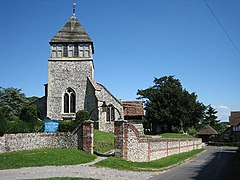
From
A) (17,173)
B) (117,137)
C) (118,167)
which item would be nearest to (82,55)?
(117,137)

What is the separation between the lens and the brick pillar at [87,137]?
2203 cm

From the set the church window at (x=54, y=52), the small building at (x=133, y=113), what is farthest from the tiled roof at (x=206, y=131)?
the church window at (x=54, y=52)

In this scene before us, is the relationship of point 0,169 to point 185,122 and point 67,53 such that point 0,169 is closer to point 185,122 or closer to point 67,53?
point 67,53

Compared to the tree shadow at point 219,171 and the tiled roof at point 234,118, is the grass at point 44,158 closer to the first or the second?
the tree shadow at point 219,171

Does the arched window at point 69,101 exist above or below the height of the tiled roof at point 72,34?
below

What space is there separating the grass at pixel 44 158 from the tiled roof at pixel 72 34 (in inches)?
994

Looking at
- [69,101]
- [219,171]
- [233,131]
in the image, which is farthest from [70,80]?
[233,131]

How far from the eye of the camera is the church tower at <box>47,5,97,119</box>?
4275 cm

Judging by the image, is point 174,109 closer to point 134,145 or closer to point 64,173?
point 134,145

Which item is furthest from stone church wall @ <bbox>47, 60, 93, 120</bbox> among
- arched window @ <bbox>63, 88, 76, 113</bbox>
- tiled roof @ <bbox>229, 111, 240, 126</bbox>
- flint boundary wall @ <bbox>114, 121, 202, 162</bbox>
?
tiled roof @ <bbox>229, 111, 240, 126</bbox>

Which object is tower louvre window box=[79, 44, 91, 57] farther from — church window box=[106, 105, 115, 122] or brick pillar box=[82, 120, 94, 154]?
brick pillar box=[82, 120, 94, 154]

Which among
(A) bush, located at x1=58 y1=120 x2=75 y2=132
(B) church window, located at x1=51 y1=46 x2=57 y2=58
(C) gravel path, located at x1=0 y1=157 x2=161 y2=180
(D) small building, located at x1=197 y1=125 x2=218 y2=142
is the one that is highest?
(B) church window, located at x1=51 y1=46 x2=57 y2=58

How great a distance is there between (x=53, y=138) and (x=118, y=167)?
24.6 feet

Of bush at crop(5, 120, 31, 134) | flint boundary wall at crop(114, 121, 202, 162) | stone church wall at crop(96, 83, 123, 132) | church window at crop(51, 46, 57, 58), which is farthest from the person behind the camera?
church window at crop(51, 46, 57, 58)
